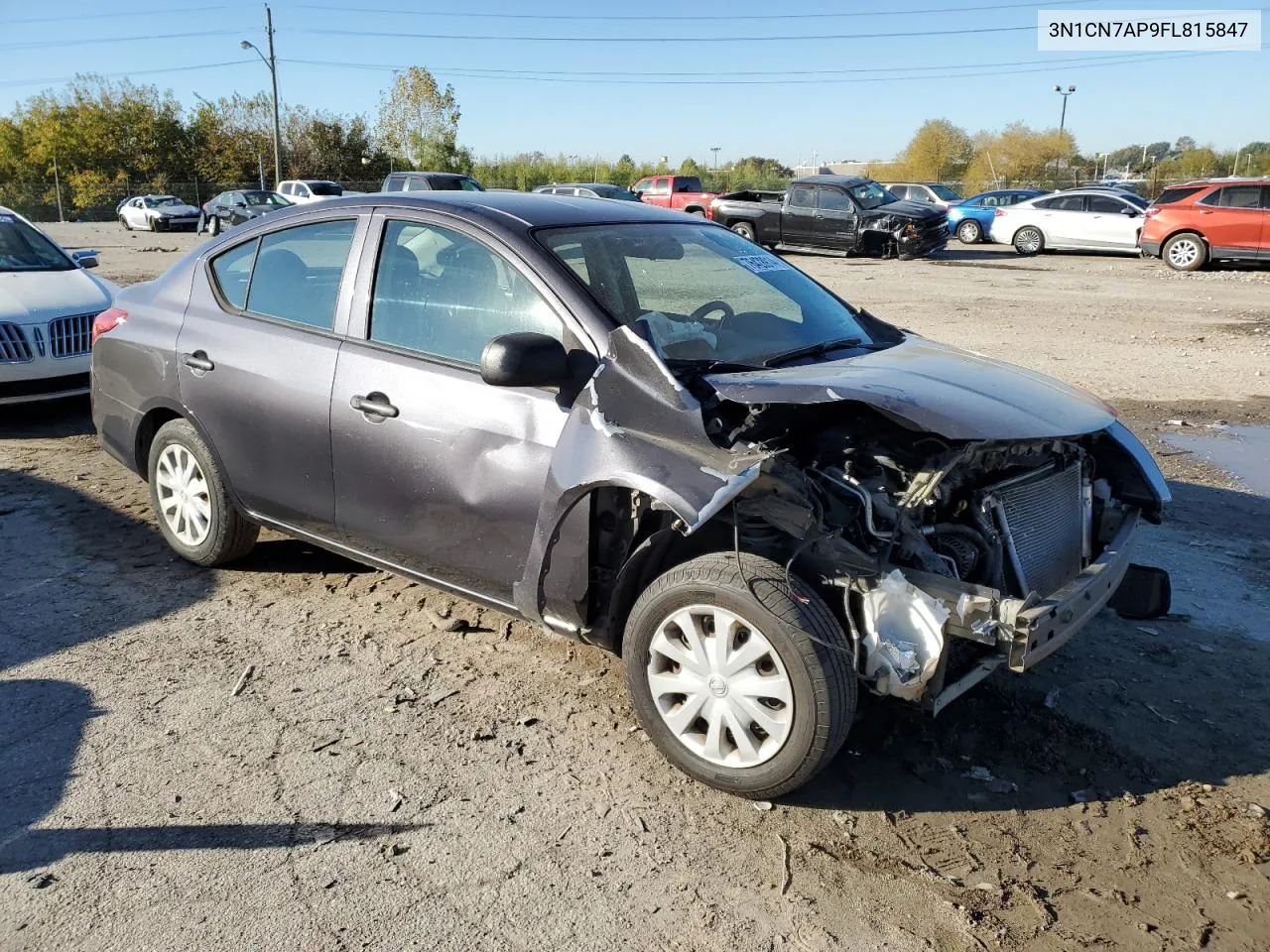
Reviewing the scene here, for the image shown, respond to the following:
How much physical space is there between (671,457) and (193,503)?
2.82 m

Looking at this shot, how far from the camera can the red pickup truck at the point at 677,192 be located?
1152 inches

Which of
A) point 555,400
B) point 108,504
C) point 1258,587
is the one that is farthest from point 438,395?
point 1258,587

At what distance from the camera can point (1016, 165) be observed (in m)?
64.8

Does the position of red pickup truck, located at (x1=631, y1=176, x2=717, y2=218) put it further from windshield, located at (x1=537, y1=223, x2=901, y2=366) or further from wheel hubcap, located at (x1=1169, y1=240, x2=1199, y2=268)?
windshield, located at (x1=537, y1=223, x2=901, y2=366)

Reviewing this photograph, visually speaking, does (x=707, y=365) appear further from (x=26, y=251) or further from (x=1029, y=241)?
(x=1029, y=241)

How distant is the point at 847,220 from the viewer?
22766 millimetres

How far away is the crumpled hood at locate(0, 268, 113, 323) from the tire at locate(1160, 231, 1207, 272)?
1977 centimetres

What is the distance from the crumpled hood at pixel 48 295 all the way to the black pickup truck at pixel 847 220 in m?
17.0

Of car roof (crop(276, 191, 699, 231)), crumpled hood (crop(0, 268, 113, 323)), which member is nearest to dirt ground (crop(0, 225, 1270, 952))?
car roof (crop(276, 191, 699, 231))

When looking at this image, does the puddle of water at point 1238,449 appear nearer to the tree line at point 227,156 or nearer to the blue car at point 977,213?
the blue car at point 977,213

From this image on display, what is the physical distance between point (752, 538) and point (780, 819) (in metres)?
0.88

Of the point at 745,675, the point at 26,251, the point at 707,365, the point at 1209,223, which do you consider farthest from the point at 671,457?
the point at 1209,223

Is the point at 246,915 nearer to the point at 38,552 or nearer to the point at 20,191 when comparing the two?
the point at 38,552

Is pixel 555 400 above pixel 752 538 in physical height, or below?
above
